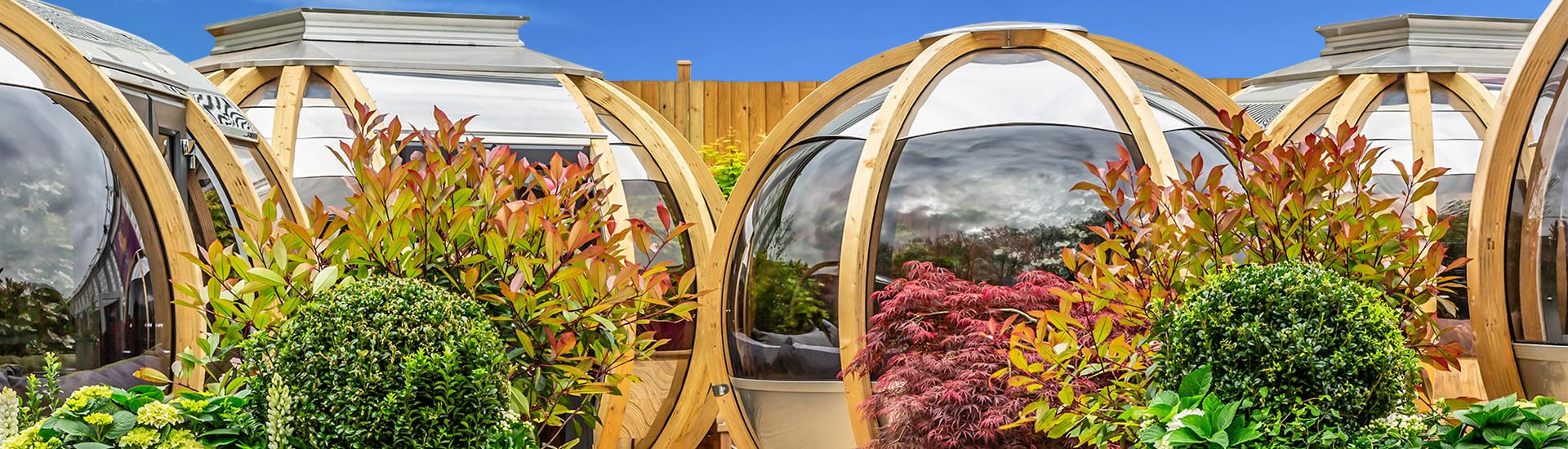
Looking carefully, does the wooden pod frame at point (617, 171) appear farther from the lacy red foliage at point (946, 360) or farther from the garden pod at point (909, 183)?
the lacy red foliage at point (946, 360)

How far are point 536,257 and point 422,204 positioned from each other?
452mm

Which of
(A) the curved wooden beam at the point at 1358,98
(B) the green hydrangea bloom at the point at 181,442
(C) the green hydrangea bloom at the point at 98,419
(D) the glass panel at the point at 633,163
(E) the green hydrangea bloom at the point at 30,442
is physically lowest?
(B) the green hydrangea bloom at the point at 181,442

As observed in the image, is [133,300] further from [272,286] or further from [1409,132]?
[1409,132]

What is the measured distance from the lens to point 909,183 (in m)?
6.35

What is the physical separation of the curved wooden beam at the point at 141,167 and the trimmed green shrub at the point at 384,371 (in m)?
1.48

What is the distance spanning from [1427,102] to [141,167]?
7525mm

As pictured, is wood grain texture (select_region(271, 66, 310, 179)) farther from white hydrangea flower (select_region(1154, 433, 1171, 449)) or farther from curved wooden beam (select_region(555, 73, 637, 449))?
white hydrangea flower (select_region(1154, 433, 1171, 449))

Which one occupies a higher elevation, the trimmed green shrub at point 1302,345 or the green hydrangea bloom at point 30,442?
the trimmed green shrub at point 1302,345

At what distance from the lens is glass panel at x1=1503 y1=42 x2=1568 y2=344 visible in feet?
17.6

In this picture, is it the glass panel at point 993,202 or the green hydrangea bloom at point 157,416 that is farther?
the glass panel at point 993,202

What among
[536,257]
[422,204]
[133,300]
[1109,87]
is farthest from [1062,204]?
[133,300]

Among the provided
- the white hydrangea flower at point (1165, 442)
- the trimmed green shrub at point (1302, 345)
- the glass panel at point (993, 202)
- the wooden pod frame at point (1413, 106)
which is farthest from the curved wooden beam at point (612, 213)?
the wooden pod frame at point (1413, 106)

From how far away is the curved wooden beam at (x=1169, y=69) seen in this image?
23.2 feet

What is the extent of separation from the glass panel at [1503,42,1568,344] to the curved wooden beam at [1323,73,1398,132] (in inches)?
136
